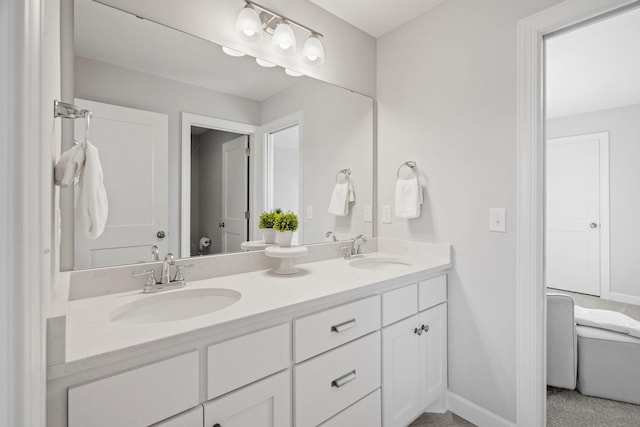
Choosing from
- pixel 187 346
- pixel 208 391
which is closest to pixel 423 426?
pixel 208 391

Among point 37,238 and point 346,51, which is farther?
point 346,51

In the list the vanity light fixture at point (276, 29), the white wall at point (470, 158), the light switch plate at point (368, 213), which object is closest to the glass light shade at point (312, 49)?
the vanity light fixture at point (276, 29)

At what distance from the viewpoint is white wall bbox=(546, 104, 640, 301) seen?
356 centimetres

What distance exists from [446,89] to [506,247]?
974 millimetres

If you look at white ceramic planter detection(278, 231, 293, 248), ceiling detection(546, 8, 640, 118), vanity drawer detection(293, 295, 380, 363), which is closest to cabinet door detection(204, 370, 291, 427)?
vanity drawer detection(293, 295, 380, 363)

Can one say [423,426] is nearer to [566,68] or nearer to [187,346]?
[187,346]

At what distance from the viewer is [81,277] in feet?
3.84

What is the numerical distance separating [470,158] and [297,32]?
1.24 meters

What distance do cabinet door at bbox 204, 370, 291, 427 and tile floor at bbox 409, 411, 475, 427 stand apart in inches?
40.1

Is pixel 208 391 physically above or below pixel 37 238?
below

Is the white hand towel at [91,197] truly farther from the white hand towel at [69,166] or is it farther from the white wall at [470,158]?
the white wall at [470,158]

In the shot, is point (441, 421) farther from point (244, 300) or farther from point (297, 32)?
point (297, 32)

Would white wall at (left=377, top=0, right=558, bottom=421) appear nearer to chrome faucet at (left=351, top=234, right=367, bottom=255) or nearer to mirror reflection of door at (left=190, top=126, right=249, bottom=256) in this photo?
chrome faucet at (left=351, top=234, right=367, bottom=255)

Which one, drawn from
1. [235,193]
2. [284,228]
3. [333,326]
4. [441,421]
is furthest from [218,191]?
[441,421]
